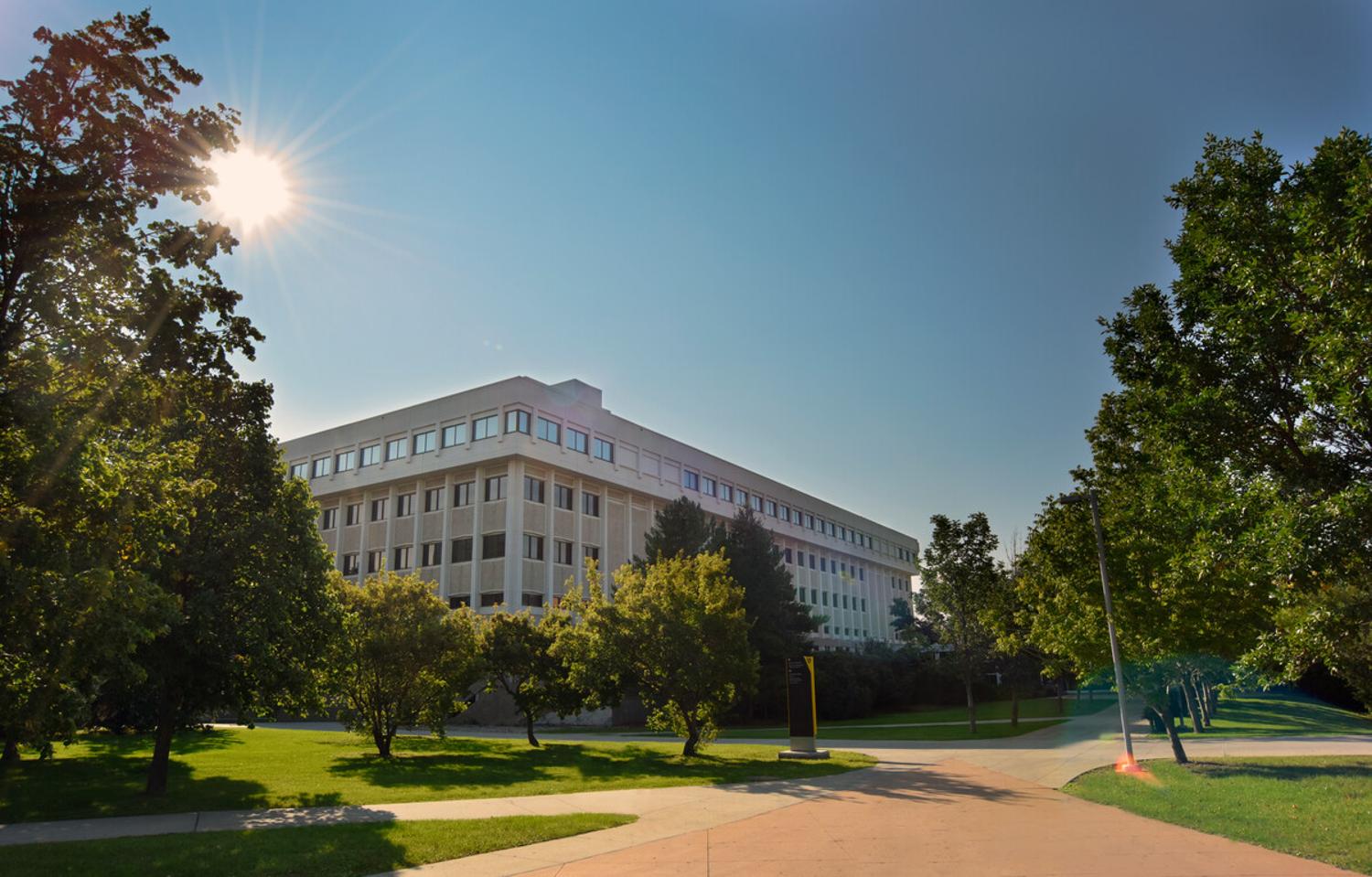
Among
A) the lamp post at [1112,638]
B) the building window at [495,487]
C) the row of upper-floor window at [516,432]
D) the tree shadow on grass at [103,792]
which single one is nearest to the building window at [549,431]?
the row of upper-floor window at [516,432]

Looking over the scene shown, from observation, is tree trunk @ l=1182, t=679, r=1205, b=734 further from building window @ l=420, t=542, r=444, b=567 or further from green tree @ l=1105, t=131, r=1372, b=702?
building window @ l=420, t=542, r=444, b=567

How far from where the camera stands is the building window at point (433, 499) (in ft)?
170

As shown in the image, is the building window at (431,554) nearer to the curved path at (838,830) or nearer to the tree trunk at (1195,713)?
the curved path at (838,830)

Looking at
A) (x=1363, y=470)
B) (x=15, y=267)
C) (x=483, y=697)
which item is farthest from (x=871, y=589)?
(x=15, y=267)

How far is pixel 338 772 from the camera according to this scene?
19.4 m

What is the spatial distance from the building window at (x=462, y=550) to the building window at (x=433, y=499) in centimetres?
279

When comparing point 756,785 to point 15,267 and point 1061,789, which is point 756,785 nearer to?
point 1061,789

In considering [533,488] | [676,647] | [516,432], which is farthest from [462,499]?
[676,647]

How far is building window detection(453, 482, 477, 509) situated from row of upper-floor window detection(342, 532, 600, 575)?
7.24ft

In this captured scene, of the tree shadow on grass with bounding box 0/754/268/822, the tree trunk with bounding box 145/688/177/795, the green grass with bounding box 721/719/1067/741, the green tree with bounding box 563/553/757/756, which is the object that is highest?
the green tree with bounding box 563/553/757/756

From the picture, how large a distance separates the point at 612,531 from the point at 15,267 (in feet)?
154

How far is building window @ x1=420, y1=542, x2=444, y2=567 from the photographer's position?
5078 centimetres

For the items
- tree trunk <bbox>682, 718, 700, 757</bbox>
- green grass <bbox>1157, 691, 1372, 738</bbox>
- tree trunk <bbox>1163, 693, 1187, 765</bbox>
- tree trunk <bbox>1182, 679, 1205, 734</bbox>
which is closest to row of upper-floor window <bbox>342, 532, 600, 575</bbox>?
tree trunk <bbox>682, 718, 700, 757</bbox>

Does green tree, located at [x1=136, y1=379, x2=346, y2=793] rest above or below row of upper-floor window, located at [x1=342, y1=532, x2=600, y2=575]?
below
